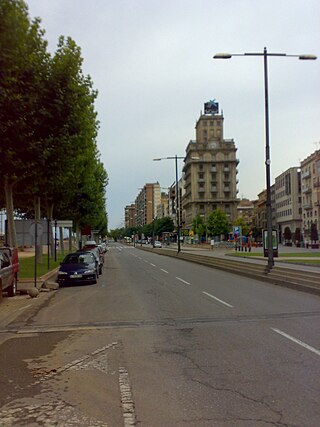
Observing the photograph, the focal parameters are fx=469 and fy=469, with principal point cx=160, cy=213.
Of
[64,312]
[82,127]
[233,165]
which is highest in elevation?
[233,165]

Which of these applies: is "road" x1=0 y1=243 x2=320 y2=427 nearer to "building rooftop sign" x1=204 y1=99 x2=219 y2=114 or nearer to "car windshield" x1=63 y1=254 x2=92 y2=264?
"car windshield" x1=63 y1=254 x2=92 y2=264

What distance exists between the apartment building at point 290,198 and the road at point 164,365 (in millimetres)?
103891

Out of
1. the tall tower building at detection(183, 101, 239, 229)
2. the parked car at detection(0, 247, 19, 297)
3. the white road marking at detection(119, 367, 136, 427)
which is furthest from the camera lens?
the tall tower building at detection(183, 101, 239, 229)

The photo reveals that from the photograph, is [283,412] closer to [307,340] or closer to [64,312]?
[307,340]

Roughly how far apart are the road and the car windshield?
28.7ft

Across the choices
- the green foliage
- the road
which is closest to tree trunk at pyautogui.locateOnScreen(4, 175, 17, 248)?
the green foliage

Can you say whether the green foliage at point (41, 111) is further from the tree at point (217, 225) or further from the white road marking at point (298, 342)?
the tree at point (217, 225)

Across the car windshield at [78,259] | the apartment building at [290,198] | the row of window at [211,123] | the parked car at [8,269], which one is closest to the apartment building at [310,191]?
the apartment building at [290,198]

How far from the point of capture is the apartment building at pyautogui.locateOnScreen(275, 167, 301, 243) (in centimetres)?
11269

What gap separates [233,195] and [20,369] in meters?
132

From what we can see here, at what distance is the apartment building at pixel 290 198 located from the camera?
11269 cm

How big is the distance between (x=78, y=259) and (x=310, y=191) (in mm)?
83930

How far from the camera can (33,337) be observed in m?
9.13

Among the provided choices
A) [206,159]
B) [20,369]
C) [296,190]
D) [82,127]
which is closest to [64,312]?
[20,369]
